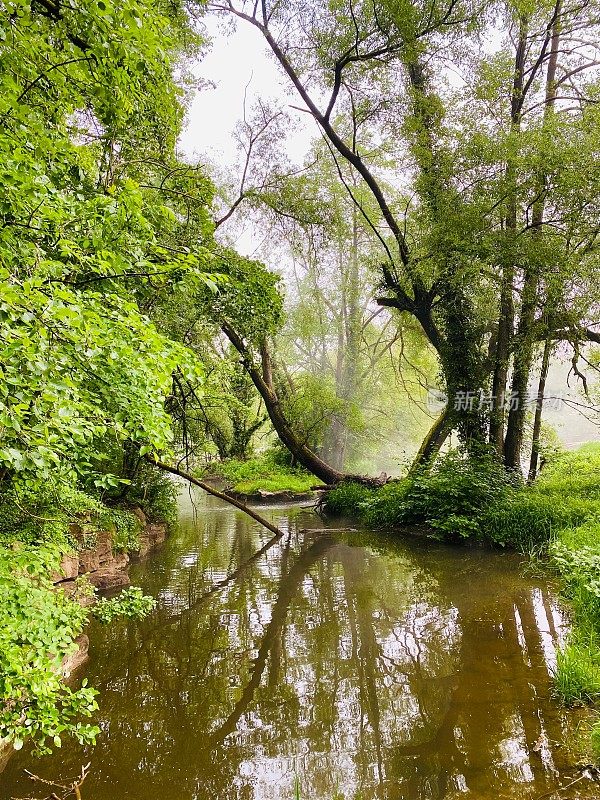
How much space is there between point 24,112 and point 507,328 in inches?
425

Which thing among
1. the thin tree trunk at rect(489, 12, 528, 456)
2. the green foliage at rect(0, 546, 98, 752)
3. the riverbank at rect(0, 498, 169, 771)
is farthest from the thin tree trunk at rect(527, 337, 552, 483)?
the green foliage at rect(0, 546, 98, 752)

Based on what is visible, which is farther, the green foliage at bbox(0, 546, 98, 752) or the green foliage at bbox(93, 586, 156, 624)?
the green foliage at bbox(93, 586, 156, 624)

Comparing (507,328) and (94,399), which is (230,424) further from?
(94,399)

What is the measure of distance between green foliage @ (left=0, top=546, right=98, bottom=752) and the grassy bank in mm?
4300

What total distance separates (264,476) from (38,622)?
61.0ft

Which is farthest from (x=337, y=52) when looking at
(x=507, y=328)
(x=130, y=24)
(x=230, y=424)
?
(x=230, y=424)

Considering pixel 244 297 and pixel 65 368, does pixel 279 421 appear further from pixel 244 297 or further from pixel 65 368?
pixel 65 368

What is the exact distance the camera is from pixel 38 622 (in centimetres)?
321

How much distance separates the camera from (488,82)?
9180 millimetres

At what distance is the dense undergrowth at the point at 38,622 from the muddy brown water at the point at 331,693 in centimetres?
71

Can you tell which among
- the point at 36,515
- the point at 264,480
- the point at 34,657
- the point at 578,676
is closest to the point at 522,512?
the point at 578,676

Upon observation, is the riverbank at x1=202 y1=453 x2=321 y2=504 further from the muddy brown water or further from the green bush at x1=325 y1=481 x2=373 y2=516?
the muddy brown water

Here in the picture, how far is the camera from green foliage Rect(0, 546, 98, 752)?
2.62 metres

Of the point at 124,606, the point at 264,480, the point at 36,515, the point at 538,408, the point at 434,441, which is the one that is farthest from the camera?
the point at 264,480
